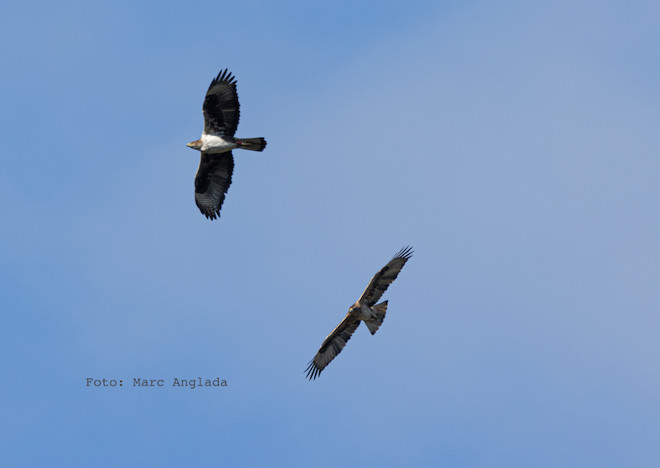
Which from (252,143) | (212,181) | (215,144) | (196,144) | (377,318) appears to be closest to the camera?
(252,143)

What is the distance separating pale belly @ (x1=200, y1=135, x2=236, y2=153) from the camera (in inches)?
834

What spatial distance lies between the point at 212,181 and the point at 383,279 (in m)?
4.92

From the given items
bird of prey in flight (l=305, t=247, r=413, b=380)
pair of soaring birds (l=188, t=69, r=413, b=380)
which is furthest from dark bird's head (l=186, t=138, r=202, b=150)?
bird of prey in flight (l=305, t=247, r=413, b=380)

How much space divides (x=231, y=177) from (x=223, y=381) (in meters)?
5.05

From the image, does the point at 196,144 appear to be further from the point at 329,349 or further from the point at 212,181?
the point at 329,349

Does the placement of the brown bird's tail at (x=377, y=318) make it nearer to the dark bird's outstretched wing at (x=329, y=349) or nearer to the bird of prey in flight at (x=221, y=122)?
the dark bird's outstretched wing at (x=329, y=349)

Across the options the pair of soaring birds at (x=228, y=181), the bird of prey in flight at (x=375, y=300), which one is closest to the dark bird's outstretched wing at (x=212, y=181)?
the pair of soaring birds at (x=228, y=181)

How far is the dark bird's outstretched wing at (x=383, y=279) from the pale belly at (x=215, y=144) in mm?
4713

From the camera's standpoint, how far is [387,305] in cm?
2217

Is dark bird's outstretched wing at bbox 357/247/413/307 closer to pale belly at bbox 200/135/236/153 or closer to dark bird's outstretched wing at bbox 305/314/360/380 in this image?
dark bird's outstretched wing at bbox 305/314/360/380

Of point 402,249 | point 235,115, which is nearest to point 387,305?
point 402,249

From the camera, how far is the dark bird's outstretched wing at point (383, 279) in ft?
72.2

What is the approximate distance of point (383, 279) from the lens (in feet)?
72.7

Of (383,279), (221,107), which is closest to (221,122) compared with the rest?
(221,107)
